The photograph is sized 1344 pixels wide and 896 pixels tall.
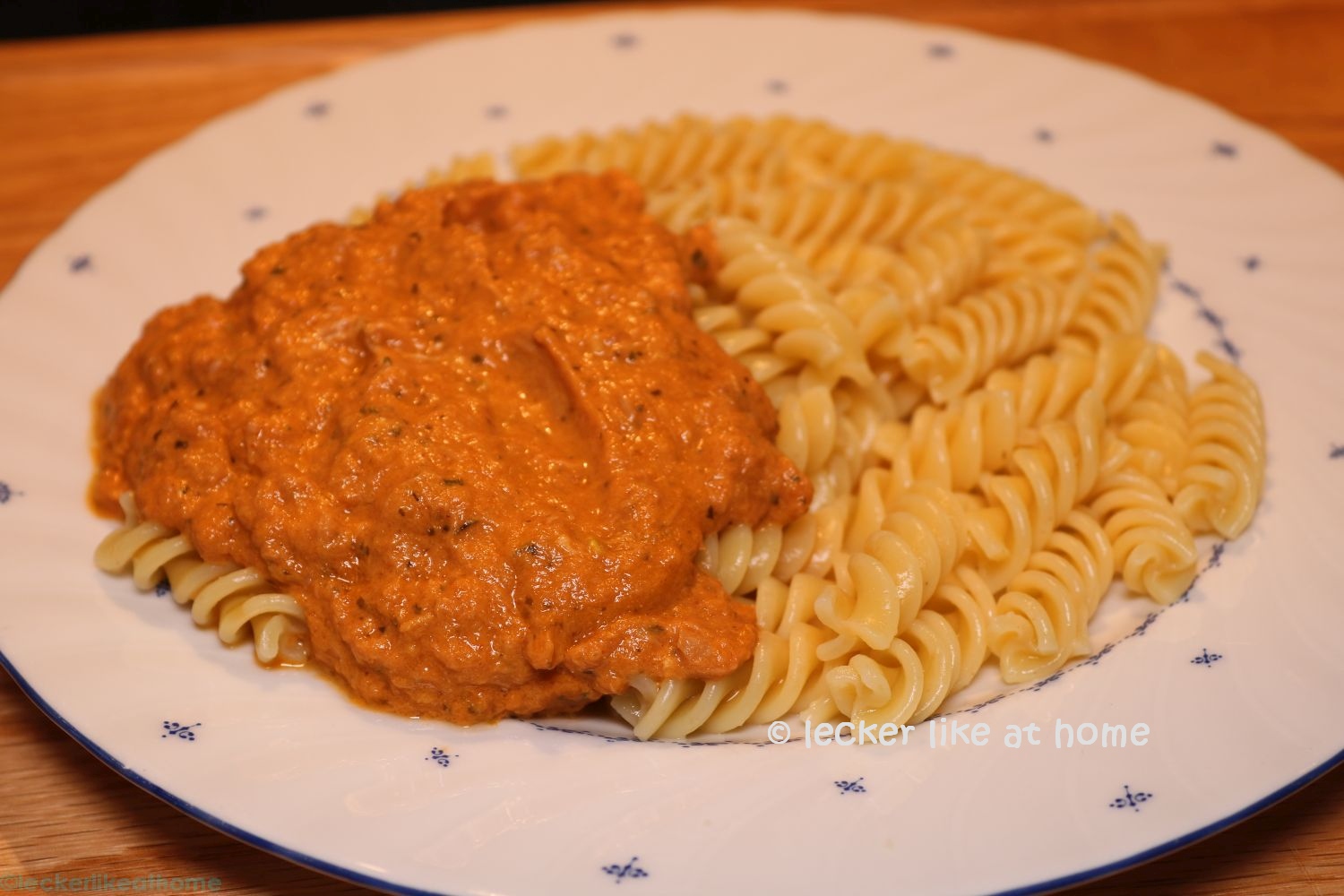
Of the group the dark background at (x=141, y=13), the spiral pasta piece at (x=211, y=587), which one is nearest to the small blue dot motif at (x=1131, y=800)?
the spiral pasta piece at (x=211, y=587)

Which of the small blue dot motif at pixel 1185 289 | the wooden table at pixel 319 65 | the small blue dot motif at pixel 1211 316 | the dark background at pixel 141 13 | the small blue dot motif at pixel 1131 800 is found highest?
the wooden table at pixel 319 65

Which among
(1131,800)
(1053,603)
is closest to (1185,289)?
(1053,603)

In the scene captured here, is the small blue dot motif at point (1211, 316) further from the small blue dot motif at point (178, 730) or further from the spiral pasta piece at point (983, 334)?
the small blue dot motif at point (178, 730)

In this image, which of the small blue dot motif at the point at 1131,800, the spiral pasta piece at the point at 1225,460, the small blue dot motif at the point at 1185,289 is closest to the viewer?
the small blue dot motif at the point at 1131,800

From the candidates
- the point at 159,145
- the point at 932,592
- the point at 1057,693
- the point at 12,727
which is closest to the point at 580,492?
the point at 932,592

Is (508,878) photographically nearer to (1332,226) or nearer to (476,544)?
(476,544)

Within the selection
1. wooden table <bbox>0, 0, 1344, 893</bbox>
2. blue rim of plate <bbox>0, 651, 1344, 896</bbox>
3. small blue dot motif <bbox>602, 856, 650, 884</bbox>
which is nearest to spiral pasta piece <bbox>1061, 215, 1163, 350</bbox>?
wooden table <bbox>0, 0, 1344, 893</bbox>

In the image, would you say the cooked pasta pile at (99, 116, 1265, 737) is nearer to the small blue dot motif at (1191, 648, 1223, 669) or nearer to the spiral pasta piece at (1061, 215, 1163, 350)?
the spiral pasta piece at (1061, 215, 1163, 350)
